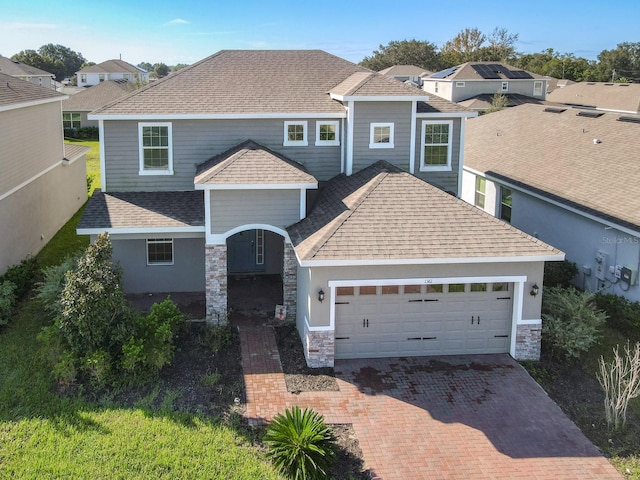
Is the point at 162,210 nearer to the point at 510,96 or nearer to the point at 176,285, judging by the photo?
the point at 176,285

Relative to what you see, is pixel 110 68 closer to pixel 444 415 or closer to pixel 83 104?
pixel 83 104

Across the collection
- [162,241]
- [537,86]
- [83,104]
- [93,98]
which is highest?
[537,86]

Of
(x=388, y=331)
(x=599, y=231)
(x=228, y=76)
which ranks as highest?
(x=228, y=76)

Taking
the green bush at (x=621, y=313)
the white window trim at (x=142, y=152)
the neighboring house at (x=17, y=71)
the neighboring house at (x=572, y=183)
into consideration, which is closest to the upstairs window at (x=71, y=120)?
the neighboring house at (x=17, y=71)

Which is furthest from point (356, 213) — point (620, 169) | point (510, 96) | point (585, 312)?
point (510, 96)

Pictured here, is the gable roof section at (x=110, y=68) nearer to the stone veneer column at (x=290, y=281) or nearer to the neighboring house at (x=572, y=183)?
the neighboring house at (x=572, y=183)

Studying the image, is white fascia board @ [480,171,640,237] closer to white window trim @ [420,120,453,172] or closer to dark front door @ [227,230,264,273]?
white window trim @ [420,120,453,172]

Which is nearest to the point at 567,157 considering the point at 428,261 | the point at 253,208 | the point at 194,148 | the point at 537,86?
the point at 428,261
